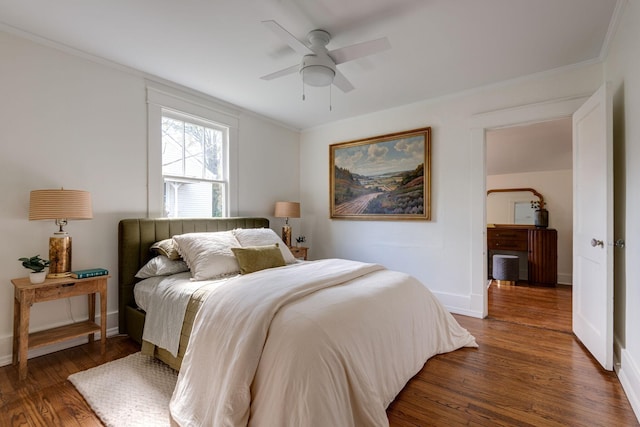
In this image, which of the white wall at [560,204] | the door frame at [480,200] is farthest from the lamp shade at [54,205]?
the white wall at [560,204]

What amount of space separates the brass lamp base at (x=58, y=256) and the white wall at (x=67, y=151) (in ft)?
0.82

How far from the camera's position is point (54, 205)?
2.20 meters

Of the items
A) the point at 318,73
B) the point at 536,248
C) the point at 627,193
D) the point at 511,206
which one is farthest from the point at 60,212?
the point at 511,206

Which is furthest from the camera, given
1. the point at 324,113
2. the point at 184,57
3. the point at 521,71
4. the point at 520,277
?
the point at 520,277

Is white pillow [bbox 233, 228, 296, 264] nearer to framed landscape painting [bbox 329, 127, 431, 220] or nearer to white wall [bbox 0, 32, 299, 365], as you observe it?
white wall [bbox 0, 32, 299, 365]

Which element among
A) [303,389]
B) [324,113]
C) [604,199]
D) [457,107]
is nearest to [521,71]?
[457,107]

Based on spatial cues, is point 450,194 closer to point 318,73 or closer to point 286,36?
point 318,73

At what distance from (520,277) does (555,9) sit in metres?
4.58

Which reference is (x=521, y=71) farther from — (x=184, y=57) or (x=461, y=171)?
(x=184, y=57)

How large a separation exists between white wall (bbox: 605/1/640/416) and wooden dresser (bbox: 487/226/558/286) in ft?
9.65

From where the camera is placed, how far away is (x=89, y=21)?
221 cm

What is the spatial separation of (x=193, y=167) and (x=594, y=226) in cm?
395

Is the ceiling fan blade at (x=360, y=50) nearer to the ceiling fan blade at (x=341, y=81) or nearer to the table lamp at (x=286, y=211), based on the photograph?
the ceiling fan blade at (x=341, y=81)

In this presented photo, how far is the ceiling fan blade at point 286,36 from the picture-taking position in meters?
1.84
